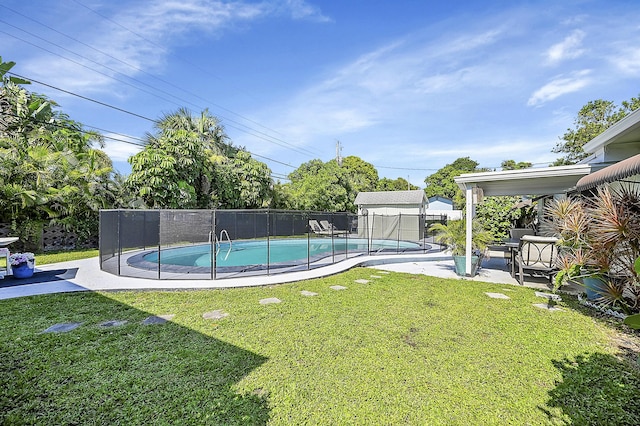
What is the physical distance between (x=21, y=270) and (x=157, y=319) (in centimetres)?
489

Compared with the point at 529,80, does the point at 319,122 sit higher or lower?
higher

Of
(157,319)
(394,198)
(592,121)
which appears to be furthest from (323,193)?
(592,121)

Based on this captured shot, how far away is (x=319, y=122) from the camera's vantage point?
73.3 ft

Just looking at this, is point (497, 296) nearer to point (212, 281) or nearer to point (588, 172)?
point (588, 172)

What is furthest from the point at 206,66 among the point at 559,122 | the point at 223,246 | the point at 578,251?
the point at 559,122

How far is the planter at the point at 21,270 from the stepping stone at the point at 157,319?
4.70m

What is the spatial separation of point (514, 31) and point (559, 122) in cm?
1370

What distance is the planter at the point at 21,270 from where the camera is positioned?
652 cm

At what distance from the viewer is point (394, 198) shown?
64.6 ft

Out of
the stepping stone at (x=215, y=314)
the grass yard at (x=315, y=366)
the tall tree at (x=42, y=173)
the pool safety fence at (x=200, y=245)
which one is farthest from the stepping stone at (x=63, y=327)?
the tall tree at (x=42, y=173)

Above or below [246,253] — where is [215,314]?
above

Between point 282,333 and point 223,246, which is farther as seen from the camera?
point 223,246

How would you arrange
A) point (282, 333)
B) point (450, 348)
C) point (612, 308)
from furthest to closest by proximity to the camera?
point (612, 308), point (282, 333), point (450, 348)

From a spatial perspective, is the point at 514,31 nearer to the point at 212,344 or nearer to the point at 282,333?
the point at 282,333
